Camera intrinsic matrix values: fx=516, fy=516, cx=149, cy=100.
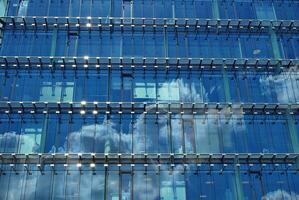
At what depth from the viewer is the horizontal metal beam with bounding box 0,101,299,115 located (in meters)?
45.4

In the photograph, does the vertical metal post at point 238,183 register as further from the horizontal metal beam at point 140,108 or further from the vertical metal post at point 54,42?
the vertical metal post at point 54,42

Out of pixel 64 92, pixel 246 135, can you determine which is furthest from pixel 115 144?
pixel 246 135

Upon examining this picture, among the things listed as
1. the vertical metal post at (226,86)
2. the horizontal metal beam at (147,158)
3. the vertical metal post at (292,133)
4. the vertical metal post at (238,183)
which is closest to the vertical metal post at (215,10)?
the vertical metal post at (226,86)

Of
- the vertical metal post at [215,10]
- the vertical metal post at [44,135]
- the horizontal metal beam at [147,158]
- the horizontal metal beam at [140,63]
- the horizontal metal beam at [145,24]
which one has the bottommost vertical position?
the horizontal metal beam at [147,158]

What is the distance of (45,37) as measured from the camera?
49.4 meters

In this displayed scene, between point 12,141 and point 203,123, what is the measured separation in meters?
16.6

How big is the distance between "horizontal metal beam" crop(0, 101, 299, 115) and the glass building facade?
91mm

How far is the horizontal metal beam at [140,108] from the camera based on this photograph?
149 ft

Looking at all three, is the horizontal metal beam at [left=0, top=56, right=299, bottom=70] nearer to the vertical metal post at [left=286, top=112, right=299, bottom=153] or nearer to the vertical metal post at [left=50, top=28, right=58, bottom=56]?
the vertical metal post at [left=50, top=28, right=58, bottom=56]

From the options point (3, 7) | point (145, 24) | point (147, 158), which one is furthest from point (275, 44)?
point (3, 7)

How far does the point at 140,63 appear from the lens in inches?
1902

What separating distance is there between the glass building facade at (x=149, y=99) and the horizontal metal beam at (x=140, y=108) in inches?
3.6

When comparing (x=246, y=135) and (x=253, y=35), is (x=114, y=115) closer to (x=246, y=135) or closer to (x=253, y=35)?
(x=246, y=135)

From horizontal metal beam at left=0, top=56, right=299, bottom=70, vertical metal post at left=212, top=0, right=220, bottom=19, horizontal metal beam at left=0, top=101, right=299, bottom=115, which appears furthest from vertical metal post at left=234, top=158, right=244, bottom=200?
vertical metal post at left=212, top=0, right=220, bottom=19
